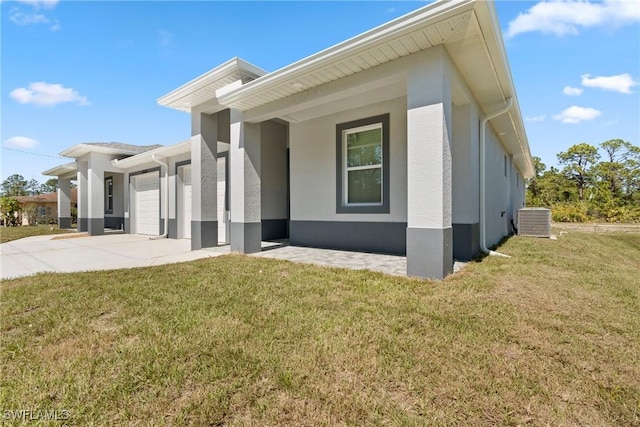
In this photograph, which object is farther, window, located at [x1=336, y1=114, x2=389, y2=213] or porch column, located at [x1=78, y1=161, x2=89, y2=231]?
porch column, located at [x1=78, y1=161, x2=89, y2=231]

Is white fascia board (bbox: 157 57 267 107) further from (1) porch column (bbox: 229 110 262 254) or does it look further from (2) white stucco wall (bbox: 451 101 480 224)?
(2) white stucco wall (bbox: 451 101 480 224)

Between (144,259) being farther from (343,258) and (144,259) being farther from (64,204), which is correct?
(64,204)

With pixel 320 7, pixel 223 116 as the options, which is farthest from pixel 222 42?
pixel 320 7

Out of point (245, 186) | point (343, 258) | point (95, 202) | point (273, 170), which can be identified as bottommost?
point (343, 258)

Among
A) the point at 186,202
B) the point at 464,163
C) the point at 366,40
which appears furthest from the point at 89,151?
the point at 464,163

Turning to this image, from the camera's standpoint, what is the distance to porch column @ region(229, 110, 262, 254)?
6.83 m

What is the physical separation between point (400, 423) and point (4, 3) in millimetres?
10085

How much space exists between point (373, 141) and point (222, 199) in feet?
18.5

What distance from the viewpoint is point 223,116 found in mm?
8664

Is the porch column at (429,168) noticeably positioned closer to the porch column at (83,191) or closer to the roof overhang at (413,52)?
the roof overhang at (413,52)

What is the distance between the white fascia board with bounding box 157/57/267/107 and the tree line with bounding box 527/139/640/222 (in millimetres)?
29454

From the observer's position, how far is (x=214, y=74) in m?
6.63

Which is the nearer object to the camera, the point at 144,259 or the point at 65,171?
the point at 144,259

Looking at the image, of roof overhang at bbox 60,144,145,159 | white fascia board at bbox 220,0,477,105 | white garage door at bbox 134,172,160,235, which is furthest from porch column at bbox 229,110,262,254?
roof overhang at bbox 60,144,145,159
